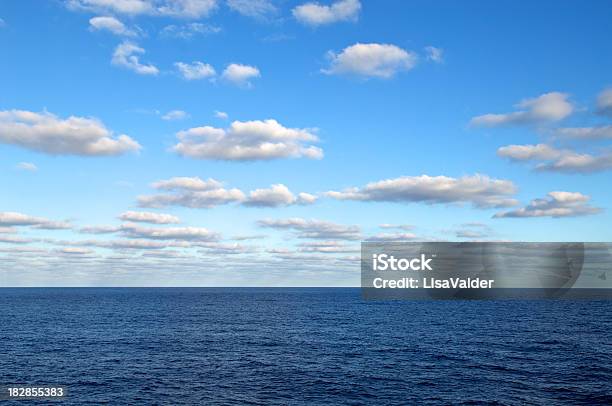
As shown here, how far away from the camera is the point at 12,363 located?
7388cm

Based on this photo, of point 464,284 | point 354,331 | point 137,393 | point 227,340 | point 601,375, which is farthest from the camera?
point 354,331

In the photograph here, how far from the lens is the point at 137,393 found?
57000 millimetres

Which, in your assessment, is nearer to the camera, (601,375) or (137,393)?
(137,393)

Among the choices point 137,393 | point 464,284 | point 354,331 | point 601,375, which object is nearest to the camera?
point 464,284

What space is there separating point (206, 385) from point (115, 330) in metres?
66.4

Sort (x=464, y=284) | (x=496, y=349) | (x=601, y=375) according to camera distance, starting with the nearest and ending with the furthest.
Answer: (x=464, y=284) < (x=601, y=375) < (x=496, y=349)

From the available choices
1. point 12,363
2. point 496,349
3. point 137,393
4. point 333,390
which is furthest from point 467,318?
point 12,363

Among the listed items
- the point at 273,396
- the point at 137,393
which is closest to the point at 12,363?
the point at 137,393

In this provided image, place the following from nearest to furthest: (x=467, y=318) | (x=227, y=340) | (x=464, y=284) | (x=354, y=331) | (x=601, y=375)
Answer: (x=464, y=284)
(x=601, y=375)
(x=227, y=340)
(x=354, y=331)
(x=467, y=318)

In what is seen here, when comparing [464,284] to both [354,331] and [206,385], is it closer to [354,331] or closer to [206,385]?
[206,385]

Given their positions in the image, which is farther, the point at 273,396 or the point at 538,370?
the point at 538,370

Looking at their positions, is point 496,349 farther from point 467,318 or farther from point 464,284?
point 467,318

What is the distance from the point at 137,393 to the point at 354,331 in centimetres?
6628

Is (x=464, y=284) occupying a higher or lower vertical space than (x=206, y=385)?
higher
